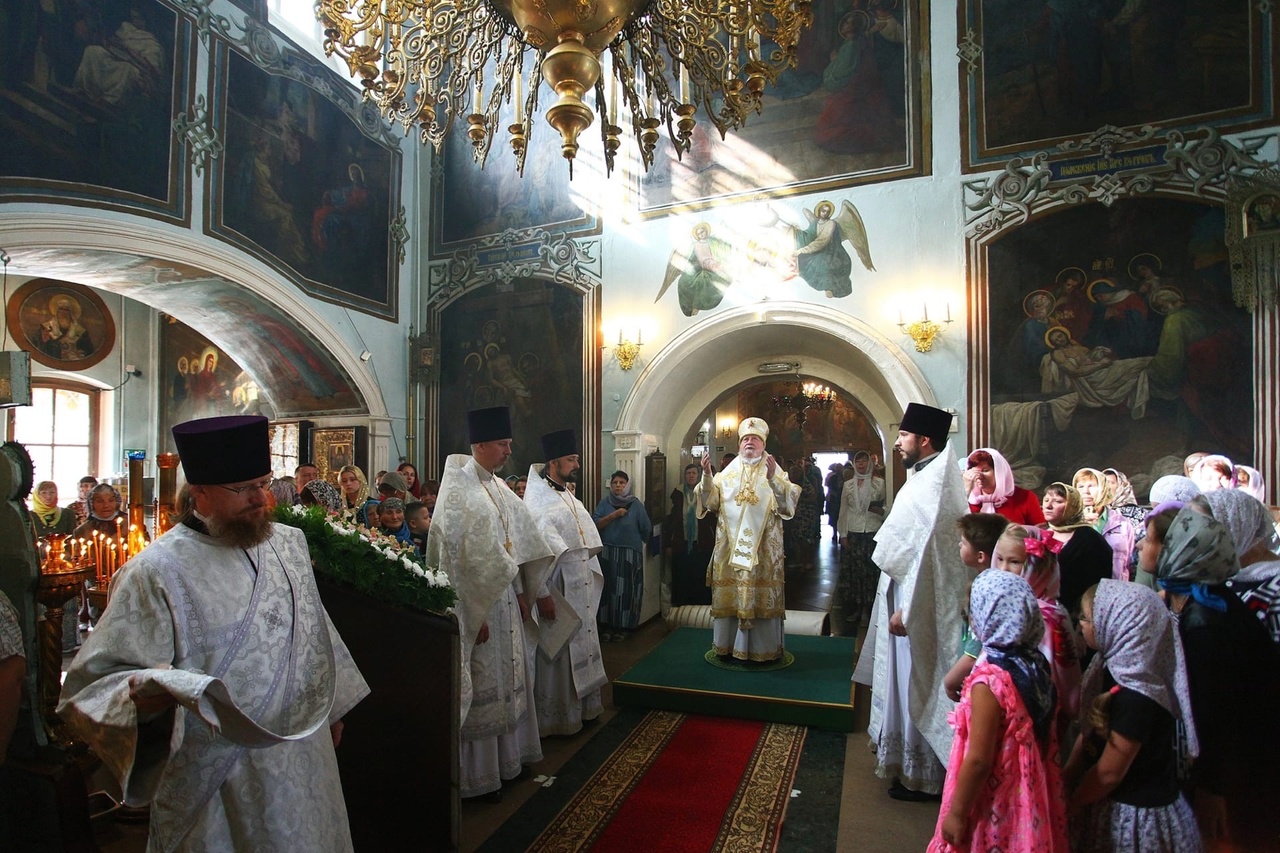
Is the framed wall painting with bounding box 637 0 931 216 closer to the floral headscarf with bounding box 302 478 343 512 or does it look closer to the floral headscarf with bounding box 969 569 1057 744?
the floral headscarf with bounding box 302 478 343 512

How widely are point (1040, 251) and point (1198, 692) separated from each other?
248 inches

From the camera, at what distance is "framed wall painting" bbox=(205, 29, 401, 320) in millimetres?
7781

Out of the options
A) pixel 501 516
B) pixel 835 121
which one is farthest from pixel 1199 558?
pixel 835 121

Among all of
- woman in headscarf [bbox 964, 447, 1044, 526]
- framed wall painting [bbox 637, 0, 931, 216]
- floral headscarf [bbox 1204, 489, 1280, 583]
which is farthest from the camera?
framed wall painting [bbox 637, 0, 931, 216]

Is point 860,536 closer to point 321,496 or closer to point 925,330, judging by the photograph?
point 925,330

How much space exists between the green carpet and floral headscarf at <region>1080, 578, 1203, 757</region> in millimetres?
3144

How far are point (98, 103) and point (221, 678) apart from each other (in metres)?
7.00

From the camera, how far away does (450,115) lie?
12.9 ft

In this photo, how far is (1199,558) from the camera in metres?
2.17

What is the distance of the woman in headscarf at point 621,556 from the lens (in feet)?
26.5

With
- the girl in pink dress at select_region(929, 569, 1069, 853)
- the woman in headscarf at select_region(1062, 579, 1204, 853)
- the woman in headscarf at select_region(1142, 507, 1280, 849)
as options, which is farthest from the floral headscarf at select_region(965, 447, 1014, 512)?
the girl in pink dress at select_region(929, 569, 1069, 853)

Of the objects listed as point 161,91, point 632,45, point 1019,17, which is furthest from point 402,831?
point 1019,17

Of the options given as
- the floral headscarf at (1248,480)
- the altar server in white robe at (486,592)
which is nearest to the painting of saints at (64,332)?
the altar server in white robe at (486,592)

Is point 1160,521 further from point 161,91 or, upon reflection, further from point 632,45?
point 161,91
